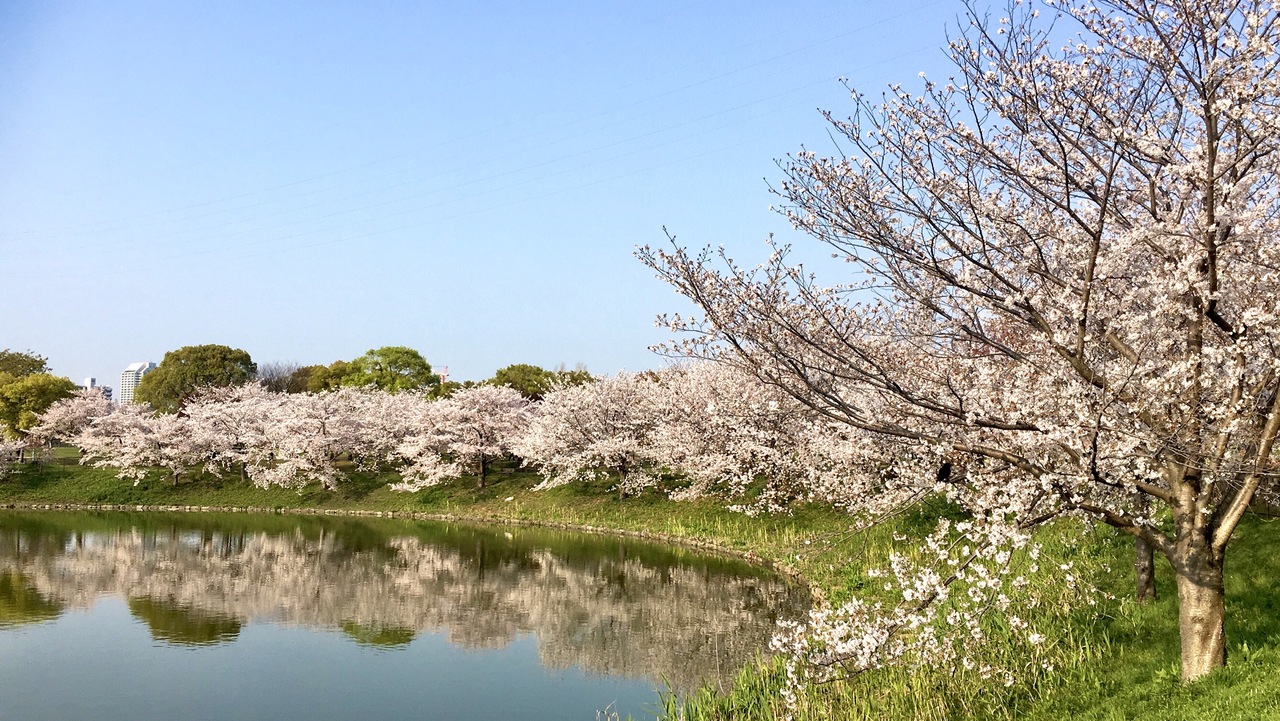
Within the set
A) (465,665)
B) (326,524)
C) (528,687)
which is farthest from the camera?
(326,524)

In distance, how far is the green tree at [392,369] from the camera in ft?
220

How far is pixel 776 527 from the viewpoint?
2797 centimetres

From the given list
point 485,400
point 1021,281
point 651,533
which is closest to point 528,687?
point 1021,281

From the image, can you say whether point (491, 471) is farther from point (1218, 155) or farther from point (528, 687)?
point (1218, 155)

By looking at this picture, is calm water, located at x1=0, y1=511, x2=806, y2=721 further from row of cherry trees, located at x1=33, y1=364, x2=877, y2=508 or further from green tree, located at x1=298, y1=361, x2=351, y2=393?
green tree, located at x1=298, y1=361, x2=351, y2=393

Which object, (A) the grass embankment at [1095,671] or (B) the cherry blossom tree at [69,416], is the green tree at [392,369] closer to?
(B) the cherry blossom tree at [69,416]

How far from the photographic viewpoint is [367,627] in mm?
18438

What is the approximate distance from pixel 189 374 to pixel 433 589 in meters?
54.0

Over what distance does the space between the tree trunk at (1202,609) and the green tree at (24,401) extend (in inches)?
2383

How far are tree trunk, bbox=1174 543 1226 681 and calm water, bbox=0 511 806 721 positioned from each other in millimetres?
7149

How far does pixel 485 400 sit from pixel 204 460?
17.7 m

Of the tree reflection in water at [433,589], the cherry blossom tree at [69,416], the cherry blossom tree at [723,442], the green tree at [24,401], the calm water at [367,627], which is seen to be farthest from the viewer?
the green tree at [24,401]

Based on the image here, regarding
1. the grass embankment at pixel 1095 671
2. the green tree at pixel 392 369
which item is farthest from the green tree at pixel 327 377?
the grass embankment at pixel 1095 671

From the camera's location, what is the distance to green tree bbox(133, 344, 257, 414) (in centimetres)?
6656
